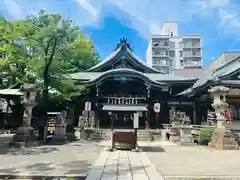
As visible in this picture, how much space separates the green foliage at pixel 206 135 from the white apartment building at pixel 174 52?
173 feet

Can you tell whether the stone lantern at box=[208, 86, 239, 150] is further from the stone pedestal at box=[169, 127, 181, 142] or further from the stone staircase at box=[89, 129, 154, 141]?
the stone staircase at box=[89, 129, 154, 141]

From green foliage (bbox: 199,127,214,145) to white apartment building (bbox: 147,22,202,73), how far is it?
173 ft

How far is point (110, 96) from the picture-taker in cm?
2494

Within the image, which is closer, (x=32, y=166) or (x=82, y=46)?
(x=32, y=166)

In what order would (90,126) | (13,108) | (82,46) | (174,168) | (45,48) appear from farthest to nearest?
(13,108) < (90,126) < (82,46) < (45,48) < (174,168)

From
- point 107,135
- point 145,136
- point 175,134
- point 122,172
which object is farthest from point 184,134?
point 122,172

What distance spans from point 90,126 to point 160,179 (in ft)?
56.2

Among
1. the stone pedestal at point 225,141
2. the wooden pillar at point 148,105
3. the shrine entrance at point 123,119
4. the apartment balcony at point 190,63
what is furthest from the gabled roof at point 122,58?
the apartment balcony at point 190,63

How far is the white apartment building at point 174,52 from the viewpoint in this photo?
68.0 meters

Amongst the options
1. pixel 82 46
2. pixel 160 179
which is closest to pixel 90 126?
pixel 82 46

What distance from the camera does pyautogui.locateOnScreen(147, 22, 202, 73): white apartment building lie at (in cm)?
6800

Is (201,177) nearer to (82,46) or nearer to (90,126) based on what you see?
(82,46)

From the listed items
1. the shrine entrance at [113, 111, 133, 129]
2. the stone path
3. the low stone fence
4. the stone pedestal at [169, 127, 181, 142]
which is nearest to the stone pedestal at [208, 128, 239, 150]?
the low stone fence

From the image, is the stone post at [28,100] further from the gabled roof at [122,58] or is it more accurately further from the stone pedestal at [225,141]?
the gabled roof at [122,58]
